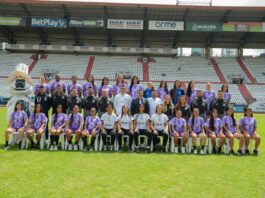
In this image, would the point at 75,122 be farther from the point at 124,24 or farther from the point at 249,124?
the point at 124,24

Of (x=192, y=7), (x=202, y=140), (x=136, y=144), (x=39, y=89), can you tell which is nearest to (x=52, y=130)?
(x=39, y=89)

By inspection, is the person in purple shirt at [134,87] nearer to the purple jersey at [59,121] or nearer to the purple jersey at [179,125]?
the purple jersey at [179,125]

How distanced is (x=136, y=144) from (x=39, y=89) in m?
3.03

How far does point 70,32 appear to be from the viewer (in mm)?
29703

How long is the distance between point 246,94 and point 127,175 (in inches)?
1027

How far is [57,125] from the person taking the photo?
8.09 metres

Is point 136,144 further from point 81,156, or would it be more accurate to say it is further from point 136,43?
point 136,43

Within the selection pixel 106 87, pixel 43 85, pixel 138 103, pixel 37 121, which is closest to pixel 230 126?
pixel 138 103

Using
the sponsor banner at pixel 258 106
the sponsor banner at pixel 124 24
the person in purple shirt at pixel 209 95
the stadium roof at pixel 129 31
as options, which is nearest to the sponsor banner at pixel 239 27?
the stadium roof at pixel 129 31

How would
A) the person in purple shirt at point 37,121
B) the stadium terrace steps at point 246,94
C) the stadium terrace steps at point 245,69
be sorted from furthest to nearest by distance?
the stadium terrace steps at point 245,69
the stadium terrace steps at point 246,94
the person in purple shirt at point 37,121

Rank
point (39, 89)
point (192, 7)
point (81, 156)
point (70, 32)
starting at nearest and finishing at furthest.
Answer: point (81, 156), point (39, 89), point (192, 7), point (70, 32)

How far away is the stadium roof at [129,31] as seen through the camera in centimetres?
2588

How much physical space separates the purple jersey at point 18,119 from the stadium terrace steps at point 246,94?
24.0 m

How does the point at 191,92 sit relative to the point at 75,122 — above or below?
above
